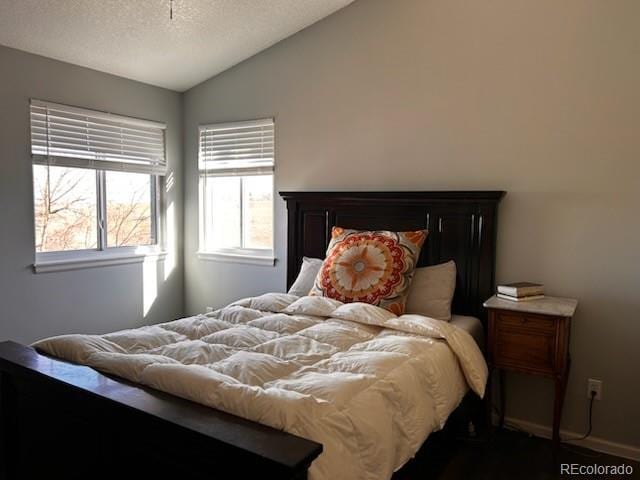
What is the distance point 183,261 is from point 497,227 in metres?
2.66

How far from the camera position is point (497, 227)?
110 inches

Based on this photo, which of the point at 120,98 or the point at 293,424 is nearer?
the point at 293,424

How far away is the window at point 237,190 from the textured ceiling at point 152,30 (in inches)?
22.1

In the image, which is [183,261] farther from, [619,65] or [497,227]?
[619,65]

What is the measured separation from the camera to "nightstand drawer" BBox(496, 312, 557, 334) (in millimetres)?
2316

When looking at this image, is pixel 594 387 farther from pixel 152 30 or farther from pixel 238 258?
pixel 152 30

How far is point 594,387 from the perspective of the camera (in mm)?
2592

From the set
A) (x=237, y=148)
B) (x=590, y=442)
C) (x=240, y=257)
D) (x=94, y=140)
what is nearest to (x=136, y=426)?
(x=590, y=442)

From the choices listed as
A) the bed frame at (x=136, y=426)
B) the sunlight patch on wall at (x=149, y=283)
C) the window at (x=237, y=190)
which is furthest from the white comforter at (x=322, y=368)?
the sunlight patch on wall at (x=149, y=283)

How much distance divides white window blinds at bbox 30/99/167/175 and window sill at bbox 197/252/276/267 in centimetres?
79

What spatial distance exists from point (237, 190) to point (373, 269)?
1.70 m

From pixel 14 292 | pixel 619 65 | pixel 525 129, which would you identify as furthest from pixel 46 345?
pixel 619 65

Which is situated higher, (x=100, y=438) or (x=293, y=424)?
(x=293, y=424)

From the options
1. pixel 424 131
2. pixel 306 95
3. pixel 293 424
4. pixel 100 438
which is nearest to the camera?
pixel 293 424
